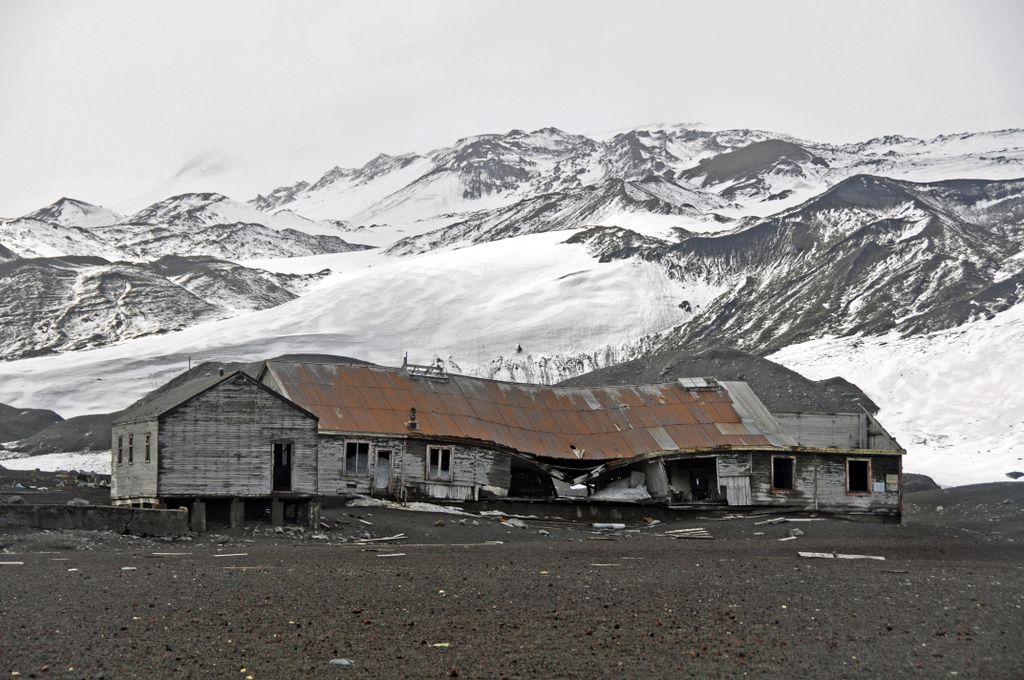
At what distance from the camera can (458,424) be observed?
47.6 metres

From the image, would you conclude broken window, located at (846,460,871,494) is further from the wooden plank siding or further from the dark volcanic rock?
the dark volcanic rock

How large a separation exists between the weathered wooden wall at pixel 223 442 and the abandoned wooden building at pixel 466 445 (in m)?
0.04

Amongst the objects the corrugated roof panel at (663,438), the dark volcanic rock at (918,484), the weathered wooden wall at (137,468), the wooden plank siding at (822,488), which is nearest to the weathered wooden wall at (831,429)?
the wooden plank siding at (822,488)

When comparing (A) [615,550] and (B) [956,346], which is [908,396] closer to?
(B) [956,346]

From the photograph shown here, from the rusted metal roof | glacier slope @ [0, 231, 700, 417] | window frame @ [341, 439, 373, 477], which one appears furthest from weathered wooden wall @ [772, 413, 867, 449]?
glacier slope @ [0, 231, 700, 417]

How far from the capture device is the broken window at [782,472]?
46.4m

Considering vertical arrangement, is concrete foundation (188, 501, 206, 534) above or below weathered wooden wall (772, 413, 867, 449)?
below

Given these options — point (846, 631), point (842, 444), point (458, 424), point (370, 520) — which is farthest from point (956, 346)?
point (846, 631)

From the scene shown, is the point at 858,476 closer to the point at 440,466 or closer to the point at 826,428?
the point at 826,428

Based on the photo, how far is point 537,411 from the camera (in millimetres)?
50938

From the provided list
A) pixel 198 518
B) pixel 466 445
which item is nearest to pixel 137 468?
pixel 198 518

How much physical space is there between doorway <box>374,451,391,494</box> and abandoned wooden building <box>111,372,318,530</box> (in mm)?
2421

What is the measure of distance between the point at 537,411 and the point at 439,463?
6.53 m

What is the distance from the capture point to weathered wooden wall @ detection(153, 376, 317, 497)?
3988 cm
